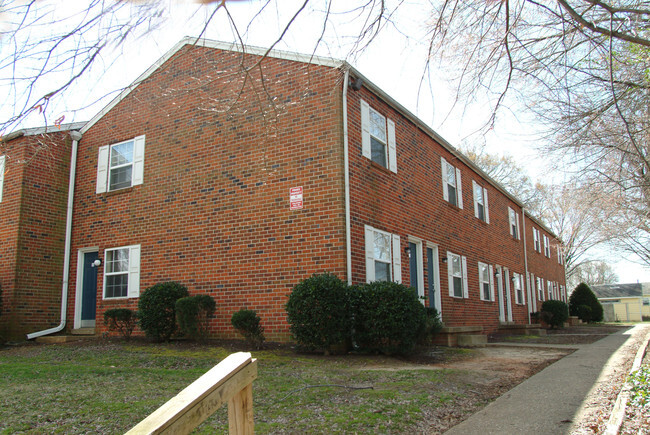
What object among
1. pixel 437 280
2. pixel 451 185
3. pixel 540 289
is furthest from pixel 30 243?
pixel 540 289

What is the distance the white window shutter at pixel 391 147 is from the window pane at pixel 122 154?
6.35 m

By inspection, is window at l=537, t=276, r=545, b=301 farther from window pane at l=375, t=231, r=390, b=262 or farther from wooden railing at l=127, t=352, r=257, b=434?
wooden railing at l=127, t=352, r=257, b=434

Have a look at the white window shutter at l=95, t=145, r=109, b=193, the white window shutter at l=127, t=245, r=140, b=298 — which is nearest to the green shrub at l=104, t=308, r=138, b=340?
the white window shutter at l=127, t=245, r=140, b=298

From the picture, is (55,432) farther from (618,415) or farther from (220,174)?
(220,174)

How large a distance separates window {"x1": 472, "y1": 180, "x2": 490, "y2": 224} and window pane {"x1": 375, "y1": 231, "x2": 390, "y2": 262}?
23.8ft

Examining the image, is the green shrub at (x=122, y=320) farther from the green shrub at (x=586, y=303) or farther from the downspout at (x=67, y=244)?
the green shrub at (x=586, y=303)

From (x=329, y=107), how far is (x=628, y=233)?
794cm

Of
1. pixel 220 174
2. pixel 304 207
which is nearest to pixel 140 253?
pixel 220 174

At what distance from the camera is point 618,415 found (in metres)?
5.01

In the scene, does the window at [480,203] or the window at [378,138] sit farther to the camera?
the window at [480,203]

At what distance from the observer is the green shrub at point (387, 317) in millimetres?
8781

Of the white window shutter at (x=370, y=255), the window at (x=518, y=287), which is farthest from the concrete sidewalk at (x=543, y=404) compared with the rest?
the window at (x=518, y=287)

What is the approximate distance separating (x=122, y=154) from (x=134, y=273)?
3.16 meters

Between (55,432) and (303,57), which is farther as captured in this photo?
(303,57)
